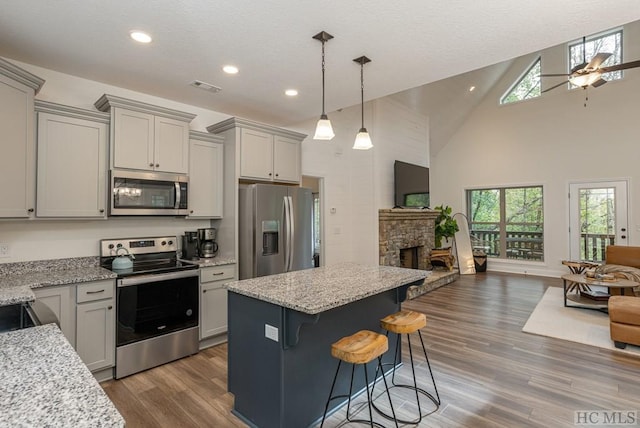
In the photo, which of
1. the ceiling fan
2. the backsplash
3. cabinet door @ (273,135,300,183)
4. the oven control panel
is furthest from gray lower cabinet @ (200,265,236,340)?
the ceiling fan

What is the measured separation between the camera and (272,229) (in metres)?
3.79

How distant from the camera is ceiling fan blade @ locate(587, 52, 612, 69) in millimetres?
3692

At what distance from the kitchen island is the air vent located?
213 cm

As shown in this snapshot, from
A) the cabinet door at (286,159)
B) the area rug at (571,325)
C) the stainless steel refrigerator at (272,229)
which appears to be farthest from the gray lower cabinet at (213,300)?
the area rug at (571,325)

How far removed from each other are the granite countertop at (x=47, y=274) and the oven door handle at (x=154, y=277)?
104 mm

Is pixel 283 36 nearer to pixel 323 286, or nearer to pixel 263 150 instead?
pixel 263 150

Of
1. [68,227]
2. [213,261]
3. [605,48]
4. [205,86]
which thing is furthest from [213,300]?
[605,48]

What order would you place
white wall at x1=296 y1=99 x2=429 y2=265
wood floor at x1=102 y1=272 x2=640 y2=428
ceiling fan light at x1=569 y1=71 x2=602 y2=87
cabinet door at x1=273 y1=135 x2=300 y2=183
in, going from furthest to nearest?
1. white wall at x1=296 y1=99 x2=429 y2=265
2. cabinet door at x1=273 y1=135 x2=300 y2=183
3. ceiling fan light at x1=569 y1=71 x2=602 y2=87
4. wood floor at x1=102 y1=272 x2=640 y2=428

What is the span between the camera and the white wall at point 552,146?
632 centimetres

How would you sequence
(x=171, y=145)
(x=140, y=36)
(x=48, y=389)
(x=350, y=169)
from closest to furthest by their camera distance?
1. (x=48, y=389)
2. (x=140, y=36)
3. (x=171, y=145)
4. (x=350, y=169)

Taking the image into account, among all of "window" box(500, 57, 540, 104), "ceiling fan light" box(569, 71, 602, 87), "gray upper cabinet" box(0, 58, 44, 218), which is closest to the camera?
"gray upper cabinet" box(0, 58, 44, 218)

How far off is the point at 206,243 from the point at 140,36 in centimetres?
211

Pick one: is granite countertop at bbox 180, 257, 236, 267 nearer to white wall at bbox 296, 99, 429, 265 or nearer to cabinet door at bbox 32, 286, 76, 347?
cabinet door at bbox 32, 286, 76, 347

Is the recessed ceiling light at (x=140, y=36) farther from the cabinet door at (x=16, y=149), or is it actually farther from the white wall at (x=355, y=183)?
the white wall at (x=355, y=183)
